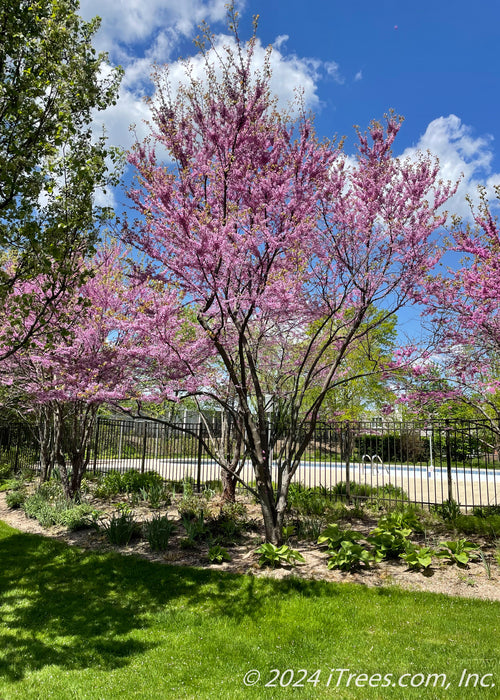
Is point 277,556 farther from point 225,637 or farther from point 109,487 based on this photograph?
point 109,487

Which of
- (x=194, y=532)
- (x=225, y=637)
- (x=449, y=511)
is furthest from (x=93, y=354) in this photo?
(x=449, y=511)

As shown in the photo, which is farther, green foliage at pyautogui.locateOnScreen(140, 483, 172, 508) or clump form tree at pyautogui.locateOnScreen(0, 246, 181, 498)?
green foliage at pyautogui.locateOnScreen(140, 483, 172, 508)

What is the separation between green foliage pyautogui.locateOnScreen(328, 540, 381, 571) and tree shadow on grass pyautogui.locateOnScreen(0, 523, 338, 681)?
623 mm

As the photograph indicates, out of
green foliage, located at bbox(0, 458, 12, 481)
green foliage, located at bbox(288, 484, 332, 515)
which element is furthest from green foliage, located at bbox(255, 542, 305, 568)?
green foliage, located at bbox(0, 458, 12, 481)

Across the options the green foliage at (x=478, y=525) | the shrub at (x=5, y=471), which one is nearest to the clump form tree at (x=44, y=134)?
the green foliage at (x=478, y=525)

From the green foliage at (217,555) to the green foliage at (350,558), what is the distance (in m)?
1.50

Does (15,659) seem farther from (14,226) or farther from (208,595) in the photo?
(14,226)

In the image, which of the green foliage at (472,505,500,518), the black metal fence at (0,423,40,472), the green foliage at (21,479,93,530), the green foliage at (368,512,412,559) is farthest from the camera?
the black metal fence at (0,423,40,472)

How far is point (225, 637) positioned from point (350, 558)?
217cm

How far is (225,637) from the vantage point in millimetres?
4375

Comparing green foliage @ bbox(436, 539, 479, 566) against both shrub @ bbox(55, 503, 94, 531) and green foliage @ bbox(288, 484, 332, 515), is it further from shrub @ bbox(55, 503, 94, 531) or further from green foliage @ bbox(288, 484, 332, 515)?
shrub @ bbox(55, 503, 94, 531)

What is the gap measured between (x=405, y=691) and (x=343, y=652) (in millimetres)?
680

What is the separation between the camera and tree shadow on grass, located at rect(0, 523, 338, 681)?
13.8 feet

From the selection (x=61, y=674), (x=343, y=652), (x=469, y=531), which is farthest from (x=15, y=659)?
(x=469, y=531)
